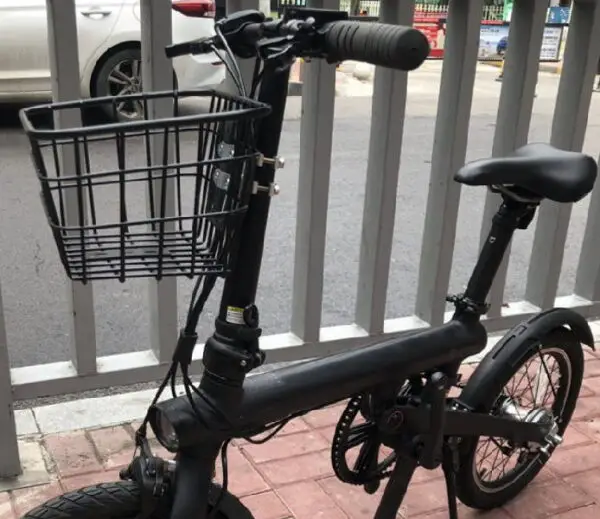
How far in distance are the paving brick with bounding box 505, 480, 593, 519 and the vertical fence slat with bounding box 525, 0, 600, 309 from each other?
1.15 m

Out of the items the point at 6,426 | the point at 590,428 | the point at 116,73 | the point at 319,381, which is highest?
the point at 116,73

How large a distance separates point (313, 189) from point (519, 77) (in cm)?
98

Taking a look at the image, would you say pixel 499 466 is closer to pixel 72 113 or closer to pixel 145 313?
pixel 72 113

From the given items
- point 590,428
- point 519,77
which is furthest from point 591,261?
point 519,77

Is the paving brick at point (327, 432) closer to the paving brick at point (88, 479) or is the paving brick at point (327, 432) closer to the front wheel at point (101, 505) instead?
the paving brick at point (88, 479)

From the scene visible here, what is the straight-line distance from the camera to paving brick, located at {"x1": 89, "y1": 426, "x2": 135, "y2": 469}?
2.72 meters

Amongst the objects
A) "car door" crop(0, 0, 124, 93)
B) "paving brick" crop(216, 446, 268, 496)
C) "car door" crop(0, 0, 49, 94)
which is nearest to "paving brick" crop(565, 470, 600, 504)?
"paving brick" crop(216, 446, 268, 496)

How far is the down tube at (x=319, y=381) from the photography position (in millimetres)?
1719

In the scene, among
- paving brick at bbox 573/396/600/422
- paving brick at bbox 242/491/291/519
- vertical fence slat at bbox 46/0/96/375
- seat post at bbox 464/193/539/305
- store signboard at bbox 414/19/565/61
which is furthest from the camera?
store signboard at bbox 414/19/565/61

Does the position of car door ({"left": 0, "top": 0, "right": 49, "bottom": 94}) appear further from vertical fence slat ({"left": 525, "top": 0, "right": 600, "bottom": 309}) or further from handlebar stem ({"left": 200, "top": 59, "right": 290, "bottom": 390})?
handlebar stem ({"left": 200, "top": 59, "right": 290, "bottom": 390})

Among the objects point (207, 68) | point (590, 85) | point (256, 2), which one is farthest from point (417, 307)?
point (207, 68)

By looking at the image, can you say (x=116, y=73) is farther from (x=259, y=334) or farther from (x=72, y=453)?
(x=259, y=334)

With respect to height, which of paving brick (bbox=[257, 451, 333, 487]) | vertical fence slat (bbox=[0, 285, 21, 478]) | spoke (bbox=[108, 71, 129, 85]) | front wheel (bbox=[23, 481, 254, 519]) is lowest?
paving brick (bbox=[257, 451, 333, 487])

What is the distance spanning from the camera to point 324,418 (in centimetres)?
307
